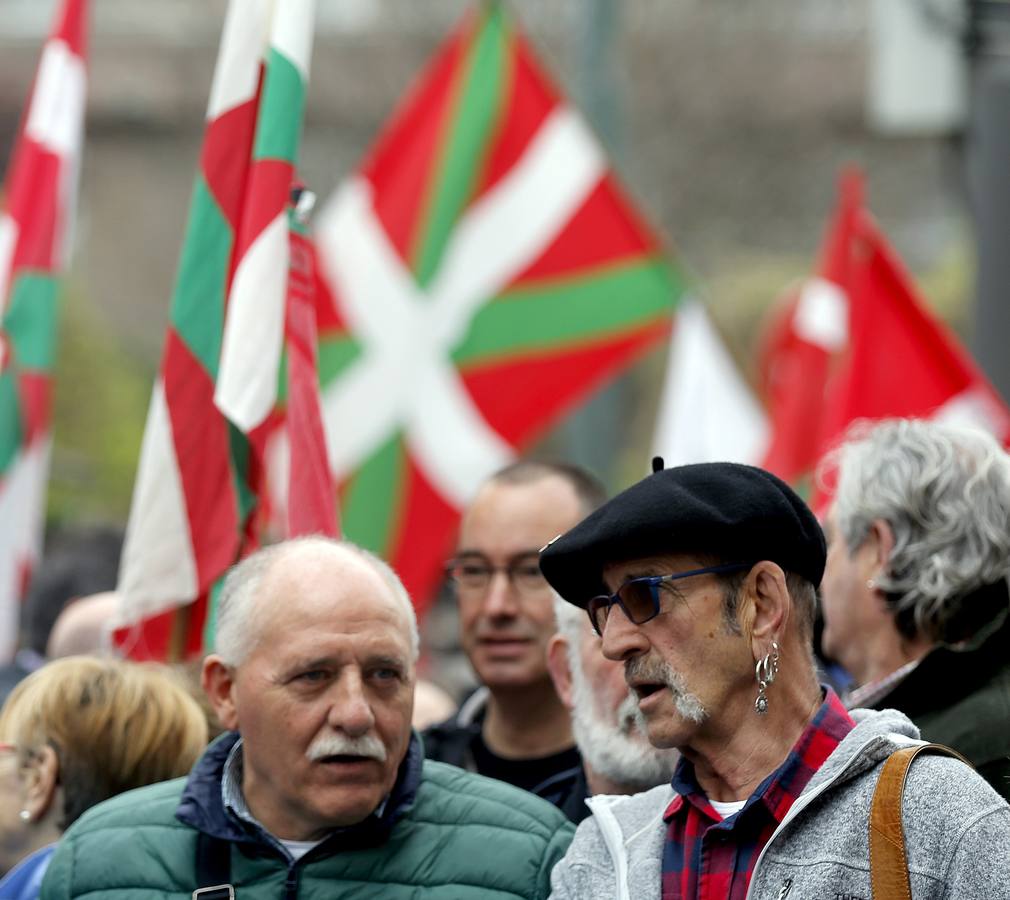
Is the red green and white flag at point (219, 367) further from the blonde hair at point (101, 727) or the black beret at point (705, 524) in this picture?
the black beret at point (705, 524)

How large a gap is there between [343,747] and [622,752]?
616 millimetres

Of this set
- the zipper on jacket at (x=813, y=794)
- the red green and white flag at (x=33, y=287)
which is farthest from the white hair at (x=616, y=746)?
the red green and white flag at (x=33, y=287)

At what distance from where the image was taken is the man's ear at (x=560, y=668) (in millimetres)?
4371

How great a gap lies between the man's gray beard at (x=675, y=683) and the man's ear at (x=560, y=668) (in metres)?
1.15

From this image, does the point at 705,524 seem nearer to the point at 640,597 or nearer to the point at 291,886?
the point at 640,597

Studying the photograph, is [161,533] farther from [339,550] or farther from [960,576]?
[960,576]

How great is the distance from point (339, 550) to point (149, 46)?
2082 centimetres

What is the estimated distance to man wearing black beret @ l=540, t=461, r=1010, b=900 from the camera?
309 cm

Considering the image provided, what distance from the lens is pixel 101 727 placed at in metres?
4.27

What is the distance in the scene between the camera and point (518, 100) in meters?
7.45

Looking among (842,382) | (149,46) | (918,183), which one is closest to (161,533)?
(842,382)

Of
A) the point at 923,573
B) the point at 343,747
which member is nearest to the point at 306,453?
the point at 343,747

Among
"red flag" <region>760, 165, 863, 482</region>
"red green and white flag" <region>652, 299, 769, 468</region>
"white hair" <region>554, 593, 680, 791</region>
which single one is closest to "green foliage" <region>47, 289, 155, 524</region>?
"red green and white flag" <region>652, 299, 769, 468</region>

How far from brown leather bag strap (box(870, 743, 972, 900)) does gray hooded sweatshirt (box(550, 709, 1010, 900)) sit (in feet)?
0.04
